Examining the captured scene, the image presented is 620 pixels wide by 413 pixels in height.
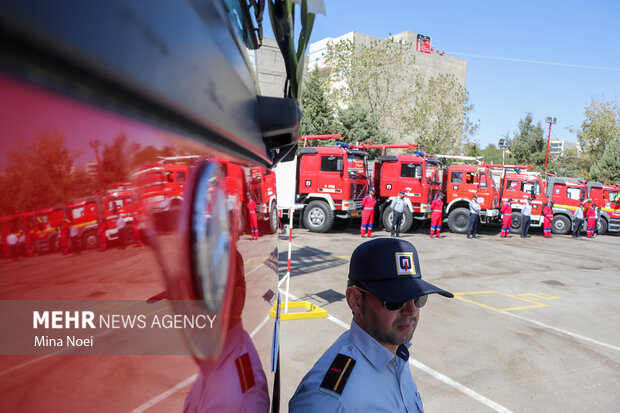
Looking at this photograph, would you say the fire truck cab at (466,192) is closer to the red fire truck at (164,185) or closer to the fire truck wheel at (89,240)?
the red fire truck at (164,185)

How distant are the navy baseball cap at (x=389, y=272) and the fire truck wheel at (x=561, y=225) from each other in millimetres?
17884

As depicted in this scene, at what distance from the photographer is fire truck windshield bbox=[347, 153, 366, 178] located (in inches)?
536

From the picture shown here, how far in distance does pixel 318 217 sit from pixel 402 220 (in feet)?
9.70

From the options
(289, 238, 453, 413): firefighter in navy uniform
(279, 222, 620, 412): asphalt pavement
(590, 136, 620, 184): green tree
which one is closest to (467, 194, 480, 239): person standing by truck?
(279, 222, 620, 412): asphalt pavement

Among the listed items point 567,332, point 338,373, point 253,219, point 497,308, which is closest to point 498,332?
point 567,332

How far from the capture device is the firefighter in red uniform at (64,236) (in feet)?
1.17

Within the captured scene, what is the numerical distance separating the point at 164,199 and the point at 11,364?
0.24 meters

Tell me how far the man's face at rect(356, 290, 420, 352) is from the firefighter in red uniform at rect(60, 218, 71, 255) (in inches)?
53.8

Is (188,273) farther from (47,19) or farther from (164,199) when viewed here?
(47,19)

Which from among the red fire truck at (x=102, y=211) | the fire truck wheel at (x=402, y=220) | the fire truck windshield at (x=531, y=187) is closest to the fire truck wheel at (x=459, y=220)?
the fire truck wheel at (x=402, y=220)

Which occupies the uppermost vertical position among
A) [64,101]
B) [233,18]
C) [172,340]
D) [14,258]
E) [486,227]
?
[233,18]

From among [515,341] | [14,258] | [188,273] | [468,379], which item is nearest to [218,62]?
[188,273]

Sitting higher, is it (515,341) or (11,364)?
(11,364)

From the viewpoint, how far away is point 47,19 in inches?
12.3
